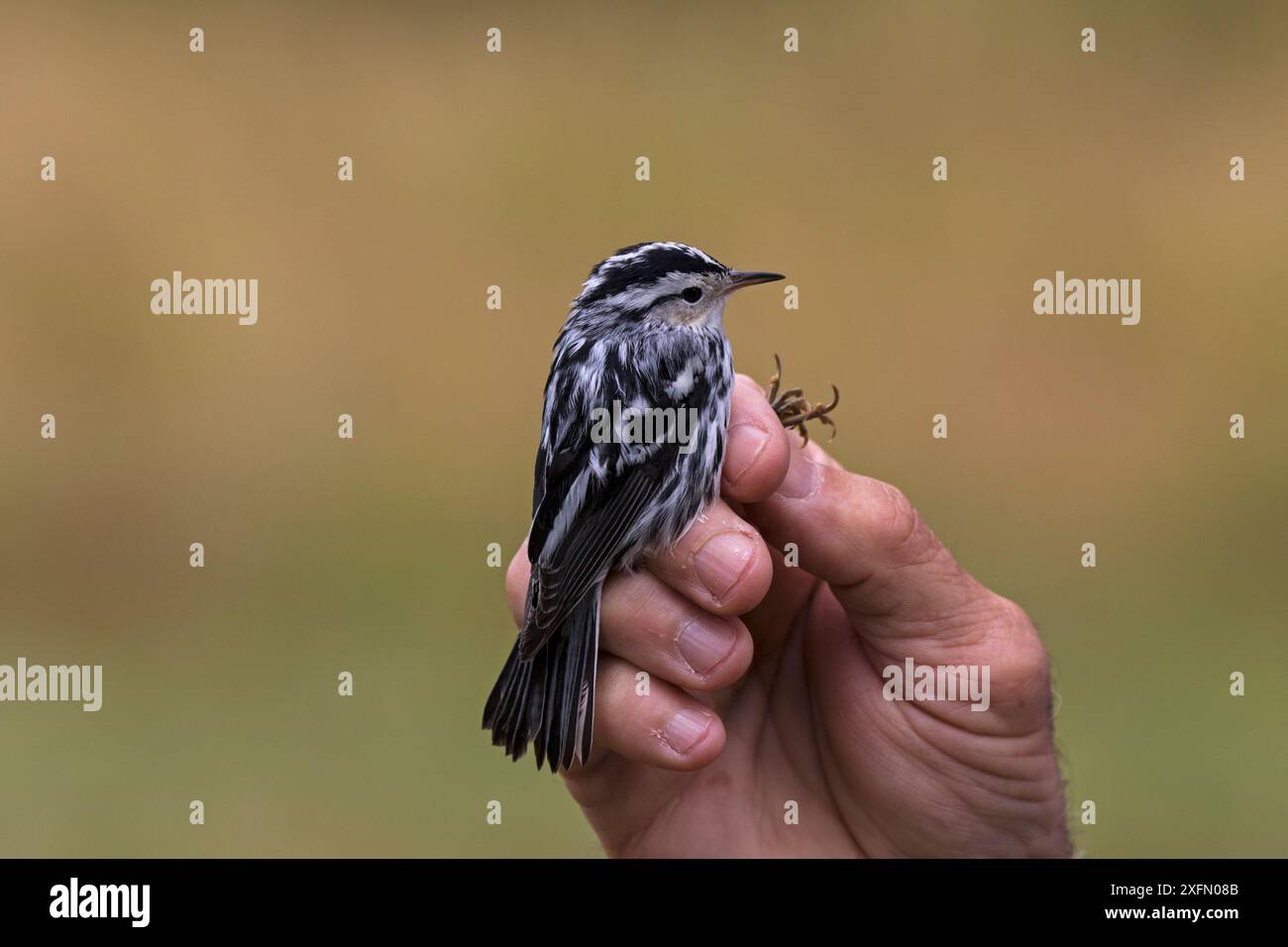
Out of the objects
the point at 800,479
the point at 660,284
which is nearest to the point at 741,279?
the point at 660,284

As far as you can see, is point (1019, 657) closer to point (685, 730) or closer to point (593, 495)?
point (685, 730)

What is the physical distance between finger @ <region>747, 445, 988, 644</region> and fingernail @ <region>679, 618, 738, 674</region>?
237 mm

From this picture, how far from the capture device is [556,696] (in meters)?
2.11

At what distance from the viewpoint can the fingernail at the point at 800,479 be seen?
2113mm

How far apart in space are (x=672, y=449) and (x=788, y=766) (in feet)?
2.82

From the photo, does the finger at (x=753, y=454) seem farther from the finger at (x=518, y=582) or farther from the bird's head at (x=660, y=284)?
the finger at (x=518, y=582)

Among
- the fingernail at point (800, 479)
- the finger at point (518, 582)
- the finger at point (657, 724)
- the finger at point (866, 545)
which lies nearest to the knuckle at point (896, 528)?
the finger at point (866, 545)

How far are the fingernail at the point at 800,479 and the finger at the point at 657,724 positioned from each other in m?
0.42

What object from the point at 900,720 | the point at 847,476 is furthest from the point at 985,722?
the point at 847,476

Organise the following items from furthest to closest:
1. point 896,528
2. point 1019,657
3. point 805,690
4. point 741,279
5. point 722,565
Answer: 1. point 805,690
2. point 741,279
3. point 1019,657
4. point 896,528
5. point 722,565

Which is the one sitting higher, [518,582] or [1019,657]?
[518,582]

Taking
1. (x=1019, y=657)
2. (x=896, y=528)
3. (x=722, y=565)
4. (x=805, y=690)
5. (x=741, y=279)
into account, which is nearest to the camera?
(x=722, y=565)

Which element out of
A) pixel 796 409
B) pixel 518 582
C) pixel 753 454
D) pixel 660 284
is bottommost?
pixel 518 582
